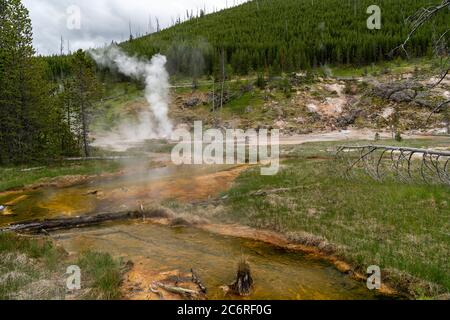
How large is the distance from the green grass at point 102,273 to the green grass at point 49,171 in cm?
1534

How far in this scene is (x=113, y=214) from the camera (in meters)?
16.6

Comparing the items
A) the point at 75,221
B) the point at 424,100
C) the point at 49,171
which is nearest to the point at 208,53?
the point at 424,100

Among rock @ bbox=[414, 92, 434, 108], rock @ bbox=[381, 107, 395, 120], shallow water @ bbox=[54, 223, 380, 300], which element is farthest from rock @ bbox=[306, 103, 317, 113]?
shallow water @ bbox=[54, 223, 380, 300]

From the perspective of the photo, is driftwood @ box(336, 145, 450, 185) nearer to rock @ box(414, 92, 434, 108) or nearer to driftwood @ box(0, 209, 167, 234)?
driftwood @ box(0, 209, 167, 234)

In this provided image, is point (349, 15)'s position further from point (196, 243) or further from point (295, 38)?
point (196, 243)

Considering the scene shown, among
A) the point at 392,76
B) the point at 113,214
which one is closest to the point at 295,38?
the point at 392,76

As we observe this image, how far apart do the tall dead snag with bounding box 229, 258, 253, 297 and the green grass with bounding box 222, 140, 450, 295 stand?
3453 mm

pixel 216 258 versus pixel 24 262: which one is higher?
pixel 24 262

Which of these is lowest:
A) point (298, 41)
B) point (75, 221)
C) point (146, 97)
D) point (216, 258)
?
point (216, 258)

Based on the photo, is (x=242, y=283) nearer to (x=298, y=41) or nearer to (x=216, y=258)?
(x=216, y=258)

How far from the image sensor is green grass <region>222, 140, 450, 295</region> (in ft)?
34.7

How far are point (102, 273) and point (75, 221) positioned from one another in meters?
6.53

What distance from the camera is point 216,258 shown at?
11.9 meters

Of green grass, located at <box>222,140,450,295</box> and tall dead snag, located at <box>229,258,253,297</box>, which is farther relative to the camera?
green grass, located at <box>222,140,450,295</box>
